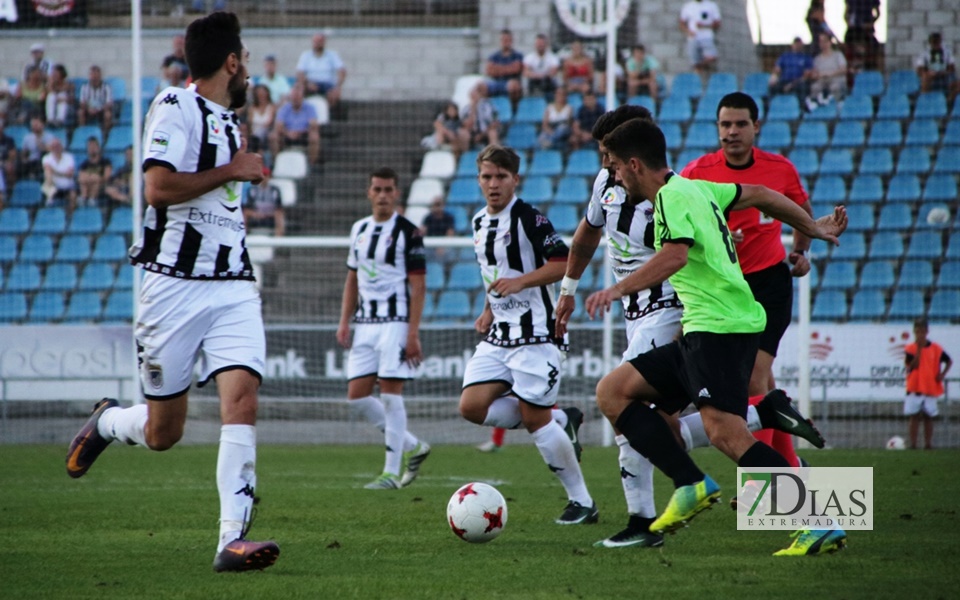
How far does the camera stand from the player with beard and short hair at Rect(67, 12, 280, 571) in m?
5.11

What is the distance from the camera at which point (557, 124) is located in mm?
19078

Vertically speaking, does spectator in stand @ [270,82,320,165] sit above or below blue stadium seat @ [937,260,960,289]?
above

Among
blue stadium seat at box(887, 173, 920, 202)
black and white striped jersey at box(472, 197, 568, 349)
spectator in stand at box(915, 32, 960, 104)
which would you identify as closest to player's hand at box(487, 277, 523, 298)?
black and white striped jersey at box(472, 197, 568, 349)

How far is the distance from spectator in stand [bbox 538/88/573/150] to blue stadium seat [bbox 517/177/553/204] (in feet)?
2.10

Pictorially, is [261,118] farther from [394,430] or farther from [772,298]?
[772,298]

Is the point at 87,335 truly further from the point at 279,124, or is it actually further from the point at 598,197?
the point at 598,197

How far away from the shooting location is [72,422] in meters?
15.6

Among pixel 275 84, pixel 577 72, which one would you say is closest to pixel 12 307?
pixel 275 84

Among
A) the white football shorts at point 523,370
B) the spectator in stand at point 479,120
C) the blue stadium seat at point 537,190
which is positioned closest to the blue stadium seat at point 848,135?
the blue stadium seat at point 537,190

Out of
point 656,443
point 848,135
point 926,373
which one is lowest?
point 926,373

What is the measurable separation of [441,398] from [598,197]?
8994mm

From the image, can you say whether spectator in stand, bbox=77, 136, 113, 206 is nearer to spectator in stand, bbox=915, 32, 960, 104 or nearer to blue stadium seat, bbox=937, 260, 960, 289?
blue stadium seat, bbox=937, 260, 960, 289

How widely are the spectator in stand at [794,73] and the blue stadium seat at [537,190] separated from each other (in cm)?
381

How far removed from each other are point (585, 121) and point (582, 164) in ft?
2.17
